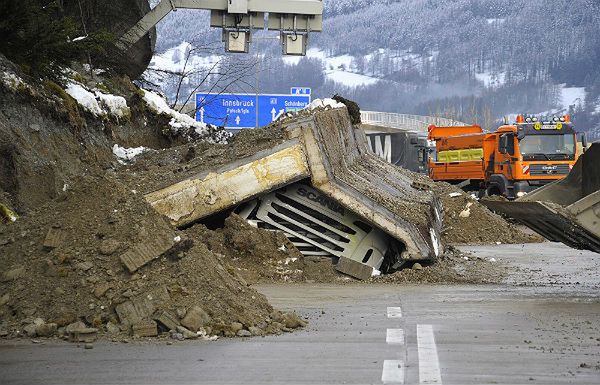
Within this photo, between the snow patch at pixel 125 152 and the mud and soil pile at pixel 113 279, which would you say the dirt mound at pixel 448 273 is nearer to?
the snow patch at pixel 125 152

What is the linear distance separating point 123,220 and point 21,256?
0.95 m

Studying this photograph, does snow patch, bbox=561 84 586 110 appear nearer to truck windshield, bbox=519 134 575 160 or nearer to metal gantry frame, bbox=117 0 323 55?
truck windshield, bbox=519 134 575 160

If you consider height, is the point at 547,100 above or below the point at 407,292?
below

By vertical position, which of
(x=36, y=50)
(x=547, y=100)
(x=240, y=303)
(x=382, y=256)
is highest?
(x=36, y=50)

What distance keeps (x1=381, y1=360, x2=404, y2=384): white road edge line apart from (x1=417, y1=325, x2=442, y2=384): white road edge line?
0.13 m

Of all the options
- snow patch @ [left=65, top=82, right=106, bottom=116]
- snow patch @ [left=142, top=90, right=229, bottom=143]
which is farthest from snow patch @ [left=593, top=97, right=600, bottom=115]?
snow patch @ [left=65, top=82, right=106, bottom=116]

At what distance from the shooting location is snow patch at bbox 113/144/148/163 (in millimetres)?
19688

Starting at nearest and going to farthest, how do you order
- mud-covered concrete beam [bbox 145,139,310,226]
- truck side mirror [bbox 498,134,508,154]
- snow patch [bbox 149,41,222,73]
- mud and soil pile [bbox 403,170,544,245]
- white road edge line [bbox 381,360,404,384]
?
white road edge line [bbox 381,360,404,384] → mud-covered concrete beam [bbox 145,139,310,226] → mud and soil pile [bbox 403,170,544,245] → snow patch [bbox 149,41,222,73] → truck side mirror [bbox 498,134,508,154]

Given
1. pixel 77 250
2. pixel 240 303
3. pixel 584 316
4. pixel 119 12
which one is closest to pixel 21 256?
pixel 77 250

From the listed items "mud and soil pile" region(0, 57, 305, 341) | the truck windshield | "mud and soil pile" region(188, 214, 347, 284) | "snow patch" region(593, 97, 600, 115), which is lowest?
"snow patch" region(593, 97, 600, 115)

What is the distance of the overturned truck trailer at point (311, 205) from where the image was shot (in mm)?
16297

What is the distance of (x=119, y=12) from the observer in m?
29.4

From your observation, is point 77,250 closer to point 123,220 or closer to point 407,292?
point 123,220

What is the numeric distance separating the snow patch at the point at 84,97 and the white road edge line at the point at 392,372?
11.4 metres
